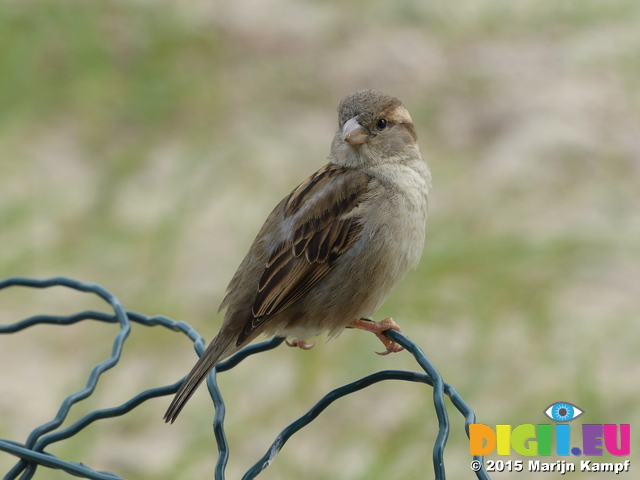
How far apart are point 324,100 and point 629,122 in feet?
6.11

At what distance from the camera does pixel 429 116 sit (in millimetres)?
5547

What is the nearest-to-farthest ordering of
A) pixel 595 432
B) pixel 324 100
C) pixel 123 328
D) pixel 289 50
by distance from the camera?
pixel 123 328 → pixel 595 432 → pixel 324 100 → pixel 289 50

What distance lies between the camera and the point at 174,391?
229cm

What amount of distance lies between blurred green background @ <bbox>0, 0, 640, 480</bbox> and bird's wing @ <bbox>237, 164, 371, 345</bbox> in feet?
3.57

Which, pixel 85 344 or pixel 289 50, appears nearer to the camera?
pixel 85 344

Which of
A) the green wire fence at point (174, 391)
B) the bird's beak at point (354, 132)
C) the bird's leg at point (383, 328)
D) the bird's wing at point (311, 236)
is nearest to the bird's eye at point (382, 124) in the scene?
the bird's beak at point (354, 132)

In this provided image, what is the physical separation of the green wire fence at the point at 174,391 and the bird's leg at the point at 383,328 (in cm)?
20

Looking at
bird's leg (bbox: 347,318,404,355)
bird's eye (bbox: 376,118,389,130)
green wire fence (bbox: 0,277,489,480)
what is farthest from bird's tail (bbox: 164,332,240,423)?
bird's eye (bbox: 376,118,389,130)

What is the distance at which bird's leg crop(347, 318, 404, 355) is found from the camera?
2453mm

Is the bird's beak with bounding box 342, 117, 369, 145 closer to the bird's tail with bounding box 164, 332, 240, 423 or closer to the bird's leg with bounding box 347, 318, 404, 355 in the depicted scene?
the bird's leg with bounding box 347, 318, 404, 355

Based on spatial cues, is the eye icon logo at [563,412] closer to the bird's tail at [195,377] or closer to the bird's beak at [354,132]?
the bird's beak at [354,132]

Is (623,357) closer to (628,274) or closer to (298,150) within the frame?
(628,274)

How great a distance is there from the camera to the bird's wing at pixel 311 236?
2516 millimetres

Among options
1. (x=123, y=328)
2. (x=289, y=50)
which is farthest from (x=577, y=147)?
(x=123, y=328)
